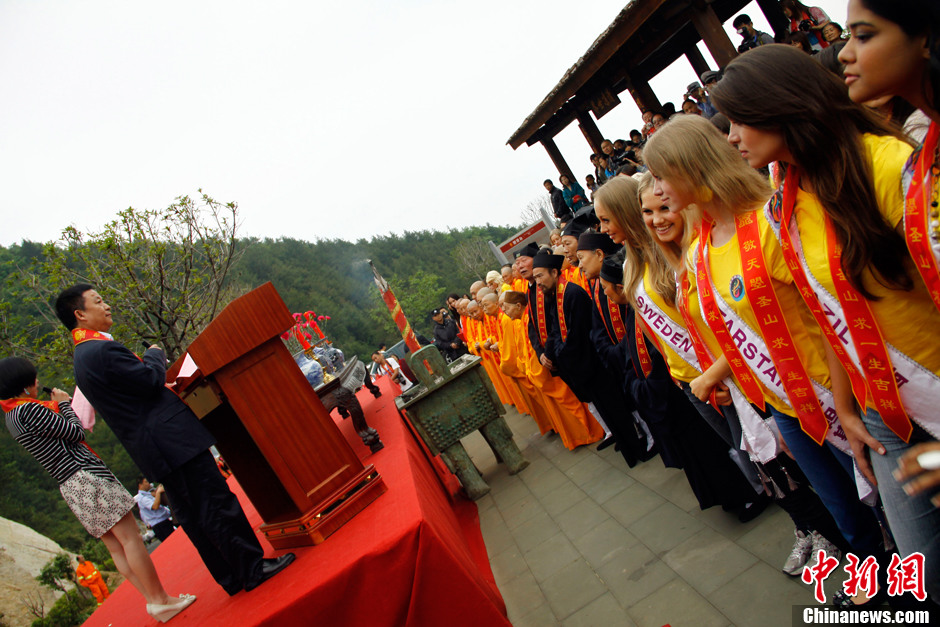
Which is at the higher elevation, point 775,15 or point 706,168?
point 775,15

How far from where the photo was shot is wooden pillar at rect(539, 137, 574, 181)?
11.2 metres

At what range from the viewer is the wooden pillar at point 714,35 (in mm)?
6023

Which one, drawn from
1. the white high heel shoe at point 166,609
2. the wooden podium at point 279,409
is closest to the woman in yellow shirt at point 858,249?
the wooden podium at point 279,409

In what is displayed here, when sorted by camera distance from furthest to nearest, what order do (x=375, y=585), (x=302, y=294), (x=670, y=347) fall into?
(x=302, y=294), (x=670, y=347), (x=375, y=585)

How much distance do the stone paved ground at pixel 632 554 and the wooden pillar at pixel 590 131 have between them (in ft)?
22.3

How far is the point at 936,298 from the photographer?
115 cm

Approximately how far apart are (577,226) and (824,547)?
269 cm

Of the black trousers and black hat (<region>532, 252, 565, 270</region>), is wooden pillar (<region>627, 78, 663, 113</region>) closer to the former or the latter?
black hat (<region>532, 252, 565, 270</region>)

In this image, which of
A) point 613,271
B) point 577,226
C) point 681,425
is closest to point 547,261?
point 577,226

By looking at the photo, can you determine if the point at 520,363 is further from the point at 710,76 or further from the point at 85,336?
the point at 85,336

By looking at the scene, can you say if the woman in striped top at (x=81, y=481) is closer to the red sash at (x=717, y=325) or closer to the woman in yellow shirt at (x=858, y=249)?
the red sash at (x=717, y=325)

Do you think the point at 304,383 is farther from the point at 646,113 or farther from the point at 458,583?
the point at 646,113

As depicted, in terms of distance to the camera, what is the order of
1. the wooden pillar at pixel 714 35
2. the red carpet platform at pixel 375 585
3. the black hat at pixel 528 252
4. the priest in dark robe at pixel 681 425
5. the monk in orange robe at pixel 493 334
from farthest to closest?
the monk in orange robe at pixel 493 334 → the wooden pillar at pixel 714 35 → the black hat at pixel 528 252 → the priest in dark robe at pixel 681 425 → the red carpet platform at pixel 375 585

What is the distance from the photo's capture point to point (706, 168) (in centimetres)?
189
